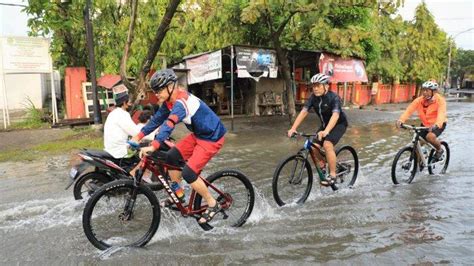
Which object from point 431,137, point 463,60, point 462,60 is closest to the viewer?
point 431,137

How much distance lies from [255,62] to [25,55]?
7.74 meters

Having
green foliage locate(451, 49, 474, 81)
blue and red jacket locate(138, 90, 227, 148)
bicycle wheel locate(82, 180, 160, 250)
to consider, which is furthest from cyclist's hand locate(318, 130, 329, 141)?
green foliage locate(451, 49, 474, 81)

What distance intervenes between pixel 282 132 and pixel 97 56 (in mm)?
8117

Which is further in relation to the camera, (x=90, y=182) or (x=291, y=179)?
(x=291, y=179)

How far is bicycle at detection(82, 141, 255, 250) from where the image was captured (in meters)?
4.52

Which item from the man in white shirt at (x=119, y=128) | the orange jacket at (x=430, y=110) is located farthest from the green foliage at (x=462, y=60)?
the man in white shirt at (x=119, y=128)

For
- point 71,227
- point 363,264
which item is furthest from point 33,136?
point 363,264

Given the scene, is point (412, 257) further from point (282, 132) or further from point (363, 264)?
point (282, 132)

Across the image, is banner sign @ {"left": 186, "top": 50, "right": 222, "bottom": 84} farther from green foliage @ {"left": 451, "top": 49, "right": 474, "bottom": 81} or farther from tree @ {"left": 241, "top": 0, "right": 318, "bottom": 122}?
green foliage @ {"left": 451, "top": 49, "right": 474, "bottom": 81}

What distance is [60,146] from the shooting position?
11.2 meters

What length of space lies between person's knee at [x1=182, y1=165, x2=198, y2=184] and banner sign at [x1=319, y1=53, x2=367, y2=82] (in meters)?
12.6

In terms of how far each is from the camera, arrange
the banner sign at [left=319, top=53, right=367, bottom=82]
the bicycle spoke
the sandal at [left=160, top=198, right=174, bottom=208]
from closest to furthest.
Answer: the bicycle spoke → the sandal at [left=160, top=198, right=174, bottom=208] → the banner sign at [left=319, top=53, right=367, bottom=82]

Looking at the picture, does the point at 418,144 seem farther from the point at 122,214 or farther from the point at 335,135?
the point at 122,214

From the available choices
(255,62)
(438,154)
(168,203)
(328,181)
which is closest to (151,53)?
(255,62)
